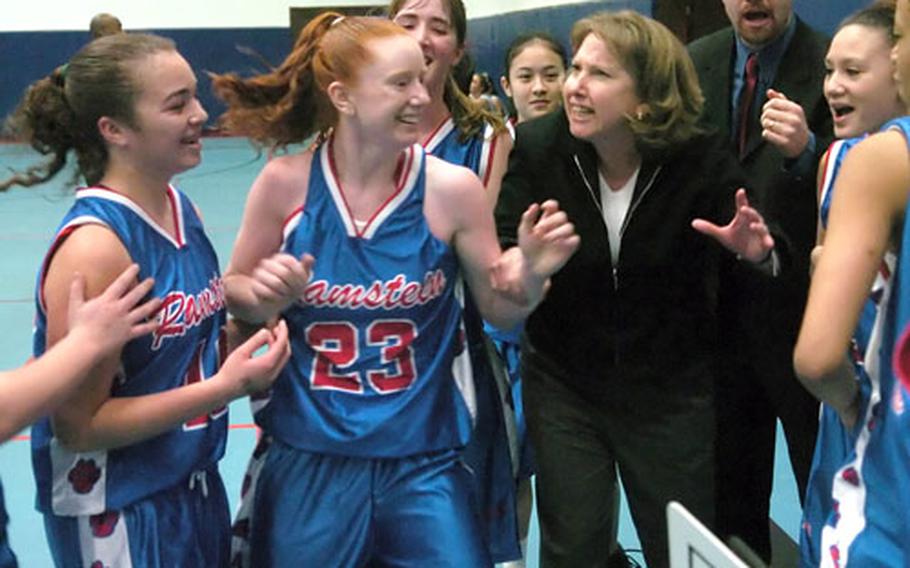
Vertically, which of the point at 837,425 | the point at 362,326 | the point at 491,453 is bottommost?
the point at 491,453

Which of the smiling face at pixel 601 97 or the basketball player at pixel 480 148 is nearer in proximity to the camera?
the smiling face at pixel 601 97

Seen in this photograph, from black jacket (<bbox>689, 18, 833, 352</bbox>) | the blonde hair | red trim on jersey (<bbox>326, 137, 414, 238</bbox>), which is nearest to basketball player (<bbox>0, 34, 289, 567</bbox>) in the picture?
red trim on jersey (<bbox>326, 137, 414, 238</bbox>)

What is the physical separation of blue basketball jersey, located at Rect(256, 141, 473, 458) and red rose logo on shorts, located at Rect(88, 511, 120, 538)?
376mm

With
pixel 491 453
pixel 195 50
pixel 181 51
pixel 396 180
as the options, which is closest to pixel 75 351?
pixel 396 180

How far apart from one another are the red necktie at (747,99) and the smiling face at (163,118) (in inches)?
59.9

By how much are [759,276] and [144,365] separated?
1.54m

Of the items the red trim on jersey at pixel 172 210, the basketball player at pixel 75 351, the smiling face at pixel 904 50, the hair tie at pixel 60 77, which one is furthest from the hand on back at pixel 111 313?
the smiling face at pixel 904 50

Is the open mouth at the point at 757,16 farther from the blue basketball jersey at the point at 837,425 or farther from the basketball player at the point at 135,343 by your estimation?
the basketball player at the point at 135,343

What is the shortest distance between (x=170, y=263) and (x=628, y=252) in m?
1.00

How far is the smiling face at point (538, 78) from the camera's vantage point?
4035 mm

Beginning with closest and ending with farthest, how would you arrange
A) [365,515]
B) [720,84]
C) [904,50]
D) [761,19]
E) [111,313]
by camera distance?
[904,50]
[111,313]
[365,515]
[761,19]
[720,84]

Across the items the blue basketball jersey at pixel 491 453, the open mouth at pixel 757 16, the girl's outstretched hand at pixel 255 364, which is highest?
the open mouth at pixel 757 16

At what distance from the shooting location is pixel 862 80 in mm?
2480

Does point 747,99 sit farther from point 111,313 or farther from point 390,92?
point 111,313
